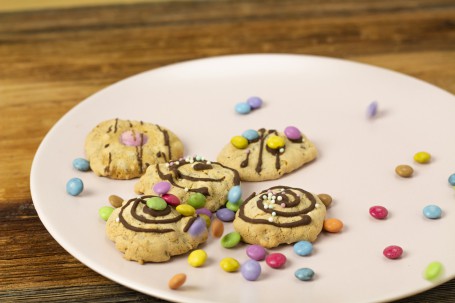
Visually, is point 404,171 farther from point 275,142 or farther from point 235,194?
point 235,194

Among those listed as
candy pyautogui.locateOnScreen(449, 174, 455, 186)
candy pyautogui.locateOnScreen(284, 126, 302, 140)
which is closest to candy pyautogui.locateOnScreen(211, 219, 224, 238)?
candy pyautogui.locateOnScreen(284, 126, 302, 140)

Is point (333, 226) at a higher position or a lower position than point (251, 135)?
lower

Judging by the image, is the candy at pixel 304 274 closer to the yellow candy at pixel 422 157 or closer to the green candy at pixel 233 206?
the green candy at pixel 233 206

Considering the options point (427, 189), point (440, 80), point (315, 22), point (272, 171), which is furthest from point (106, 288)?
point (315, 22)

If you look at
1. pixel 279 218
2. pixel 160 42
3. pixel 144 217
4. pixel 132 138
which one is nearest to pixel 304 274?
pixel 279 218

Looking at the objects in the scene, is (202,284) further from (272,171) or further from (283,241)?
(272,171)

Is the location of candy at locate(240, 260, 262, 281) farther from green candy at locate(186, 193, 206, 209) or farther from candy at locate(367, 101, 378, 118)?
candy at locate(367, 101, 378, 118)
